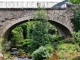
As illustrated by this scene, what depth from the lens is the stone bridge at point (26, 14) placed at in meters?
30.2

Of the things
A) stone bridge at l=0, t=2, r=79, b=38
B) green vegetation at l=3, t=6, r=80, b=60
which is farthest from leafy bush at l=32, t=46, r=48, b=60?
stone bridge at l=0, t=2, r=79, b=38

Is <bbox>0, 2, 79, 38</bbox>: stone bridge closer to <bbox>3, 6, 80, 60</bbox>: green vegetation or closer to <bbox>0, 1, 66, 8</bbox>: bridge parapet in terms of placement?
<bbox>0, 1, 66, 8</bbox>: bridge parapet

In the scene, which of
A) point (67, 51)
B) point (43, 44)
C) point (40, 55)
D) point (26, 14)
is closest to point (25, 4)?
point (26, 14)

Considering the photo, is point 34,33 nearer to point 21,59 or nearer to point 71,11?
point 21,59

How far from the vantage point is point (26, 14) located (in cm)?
3067

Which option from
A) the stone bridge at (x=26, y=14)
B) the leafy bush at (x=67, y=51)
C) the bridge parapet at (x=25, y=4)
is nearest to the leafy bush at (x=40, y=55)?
the leafy bush at (x=67, y=51)

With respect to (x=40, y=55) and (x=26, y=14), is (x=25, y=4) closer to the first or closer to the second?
(x=26, y=14)

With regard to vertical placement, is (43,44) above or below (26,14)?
below

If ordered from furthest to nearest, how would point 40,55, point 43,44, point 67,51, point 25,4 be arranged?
point 25,4 < point 43,44 < point 67,51 < point 40,55

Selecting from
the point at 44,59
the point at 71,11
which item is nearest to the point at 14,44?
the point at 71,11

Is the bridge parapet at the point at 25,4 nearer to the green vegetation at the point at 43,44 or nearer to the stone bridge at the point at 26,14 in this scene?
the stone bridge at the point at 26,14

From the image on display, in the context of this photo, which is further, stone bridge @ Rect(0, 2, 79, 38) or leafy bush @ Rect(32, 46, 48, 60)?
stone bridge @ Rect(0, 2, 79, 38)

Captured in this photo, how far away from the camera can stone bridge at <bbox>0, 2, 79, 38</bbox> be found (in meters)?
30.2

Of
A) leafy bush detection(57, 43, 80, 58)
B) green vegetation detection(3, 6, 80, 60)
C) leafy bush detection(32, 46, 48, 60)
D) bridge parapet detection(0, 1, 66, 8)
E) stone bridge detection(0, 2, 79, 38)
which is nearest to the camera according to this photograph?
leafy bush detection(32, 46, 48, 60)
